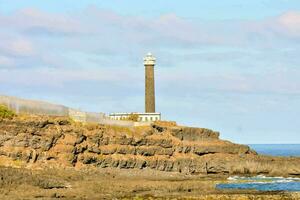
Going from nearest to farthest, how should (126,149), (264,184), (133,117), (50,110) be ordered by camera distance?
(264,184) < (50,110) < (126,149) < (133,117)

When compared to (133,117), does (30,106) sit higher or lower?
lower

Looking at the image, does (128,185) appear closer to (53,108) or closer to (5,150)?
(5,150)

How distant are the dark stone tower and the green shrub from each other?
125 ft

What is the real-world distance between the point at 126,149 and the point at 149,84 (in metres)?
26.9

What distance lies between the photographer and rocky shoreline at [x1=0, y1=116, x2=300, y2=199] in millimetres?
66625

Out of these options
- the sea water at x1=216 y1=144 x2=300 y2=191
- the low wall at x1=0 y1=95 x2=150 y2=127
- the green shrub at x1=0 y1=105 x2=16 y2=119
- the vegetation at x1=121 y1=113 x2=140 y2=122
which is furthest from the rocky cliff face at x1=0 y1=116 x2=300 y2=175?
the vegetation at x1=121 y1=113 x2=140 y2=122

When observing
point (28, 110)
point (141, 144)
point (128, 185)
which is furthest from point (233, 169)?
point (128, 185)

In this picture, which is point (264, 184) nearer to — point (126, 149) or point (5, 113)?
point (126, 149)

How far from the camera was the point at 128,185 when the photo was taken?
230 ft

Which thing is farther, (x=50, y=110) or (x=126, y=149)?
(x=126, y=149)

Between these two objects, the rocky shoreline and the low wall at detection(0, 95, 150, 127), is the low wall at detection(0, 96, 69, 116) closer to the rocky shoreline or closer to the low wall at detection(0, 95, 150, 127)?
the low wall at detection(0, 95, 150, 127)

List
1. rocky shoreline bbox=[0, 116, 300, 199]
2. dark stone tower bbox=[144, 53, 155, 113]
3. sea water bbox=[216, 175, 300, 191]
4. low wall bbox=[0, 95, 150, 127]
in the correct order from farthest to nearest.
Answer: dark stone tower bbox=[144, 53, 155, 113] < low wall bbox=[0, 95, 150, 127] < sea water bbox=[216, 175, 300, 191] < rocky shoreline bbox=[0, 116, 300, 199]

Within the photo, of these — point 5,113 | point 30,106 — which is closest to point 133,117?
point 30,106

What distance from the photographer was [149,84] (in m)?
120
